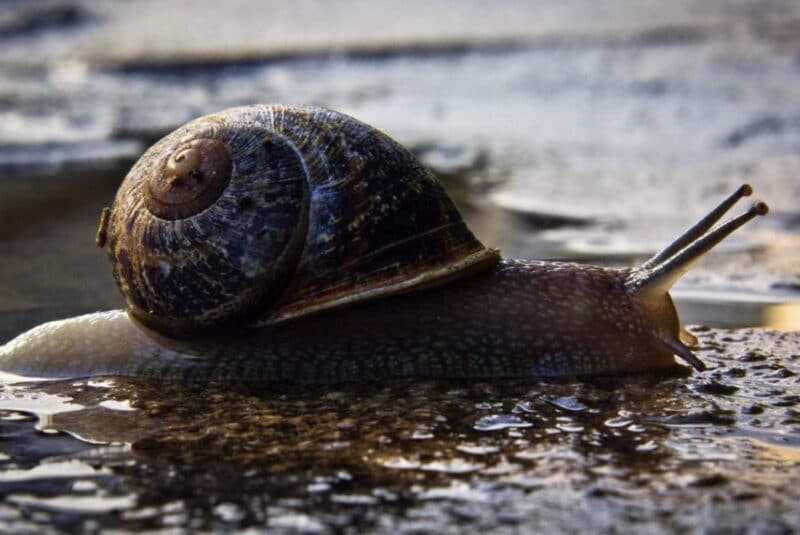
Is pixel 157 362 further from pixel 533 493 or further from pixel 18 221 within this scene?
pixel 18 221

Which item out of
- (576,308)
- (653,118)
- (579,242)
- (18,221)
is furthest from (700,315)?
(653,118)

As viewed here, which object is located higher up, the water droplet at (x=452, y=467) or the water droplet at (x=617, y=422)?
the water droplet at (x=617, y=422)

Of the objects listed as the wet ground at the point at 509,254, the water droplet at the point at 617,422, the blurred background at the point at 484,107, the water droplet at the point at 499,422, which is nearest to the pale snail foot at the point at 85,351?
the wet ground at the point at 509,254

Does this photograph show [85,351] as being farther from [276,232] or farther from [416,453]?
[416,453]

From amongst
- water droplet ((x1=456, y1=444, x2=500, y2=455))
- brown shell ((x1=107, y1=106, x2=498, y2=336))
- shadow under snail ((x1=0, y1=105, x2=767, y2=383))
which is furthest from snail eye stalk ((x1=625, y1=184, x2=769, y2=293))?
water droplet ((x1=456, y1=444, x2=500, y2=455))

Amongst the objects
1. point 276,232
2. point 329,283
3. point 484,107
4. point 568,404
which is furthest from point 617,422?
point 484,107

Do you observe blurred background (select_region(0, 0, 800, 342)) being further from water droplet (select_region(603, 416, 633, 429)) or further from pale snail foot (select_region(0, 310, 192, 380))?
water droplet (select_region(603, 416, 633, 429))

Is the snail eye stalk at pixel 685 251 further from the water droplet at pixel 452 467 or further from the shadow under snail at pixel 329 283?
the water droplet at pixel 452 467
